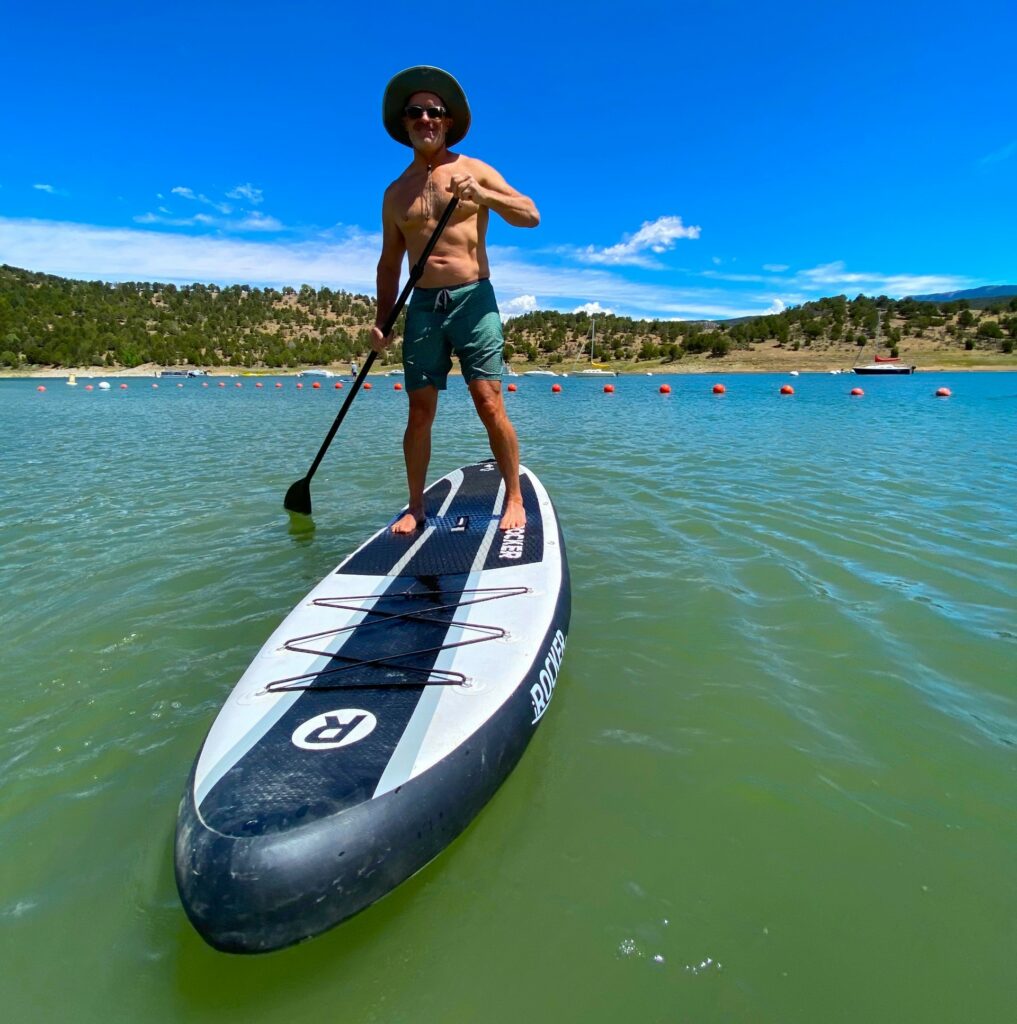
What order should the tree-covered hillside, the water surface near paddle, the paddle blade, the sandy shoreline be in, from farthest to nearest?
the tree-covered hillside < the sandy shoreline < the paddle blade < the water surface near paddle

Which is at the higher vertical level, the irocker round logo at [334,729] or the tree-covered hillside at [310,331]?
the tree-covered hillside at [310,331]

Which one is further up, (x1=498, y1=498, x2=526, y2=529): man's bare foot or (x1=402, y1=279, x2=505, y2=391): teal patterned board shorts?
(x1=402, y1=279, x2=505, y2=391): teal patterned board shorts

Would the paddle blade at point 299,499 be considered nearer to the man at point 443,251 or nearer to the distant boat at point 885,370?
the man at point 443,251

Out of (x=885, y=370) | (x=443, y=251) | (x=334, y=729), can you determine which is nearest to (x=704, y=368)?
(x=885, y=370)

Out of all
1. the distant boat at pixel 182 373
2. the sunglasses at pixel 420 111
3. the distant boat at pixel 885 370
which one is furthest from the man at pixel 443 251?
the distant boat at pixel 182 373

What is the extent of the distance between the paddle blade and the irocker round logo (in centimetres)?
553

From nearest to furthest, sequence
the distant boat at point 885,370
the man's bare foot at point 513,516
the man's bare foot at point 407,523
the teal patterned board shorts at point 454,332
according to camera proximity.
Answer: the teal patterned board shorts at point 454,332, the man's bare foot at point 513,516, the man's bare foot at point 407,523, the distant boat at point 885,370

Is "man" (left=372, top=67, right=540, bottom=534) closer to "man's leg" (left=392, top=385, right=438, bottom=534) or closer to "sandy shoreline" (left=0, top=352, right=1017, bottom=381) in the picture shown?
"man's leg" (left=392, top=385, right=438, bottom=534)

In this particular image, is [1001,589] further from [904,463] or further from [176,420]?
[176,420]

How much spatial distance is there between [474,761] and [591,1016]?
867 millimetres

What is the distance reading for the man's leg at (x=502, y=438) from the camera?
15.8ft

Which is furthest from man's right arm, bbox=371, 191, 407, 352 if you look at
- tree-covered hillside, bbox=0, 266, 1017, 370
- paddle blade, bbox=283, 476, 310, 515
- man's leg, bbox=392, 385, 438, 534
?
tree-covered hillside, bbox=0, 266, 1017, 370

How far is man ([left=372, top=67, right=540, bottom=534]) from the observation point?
14.4 ft

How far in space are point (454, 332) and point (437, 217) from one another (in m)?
0.84
